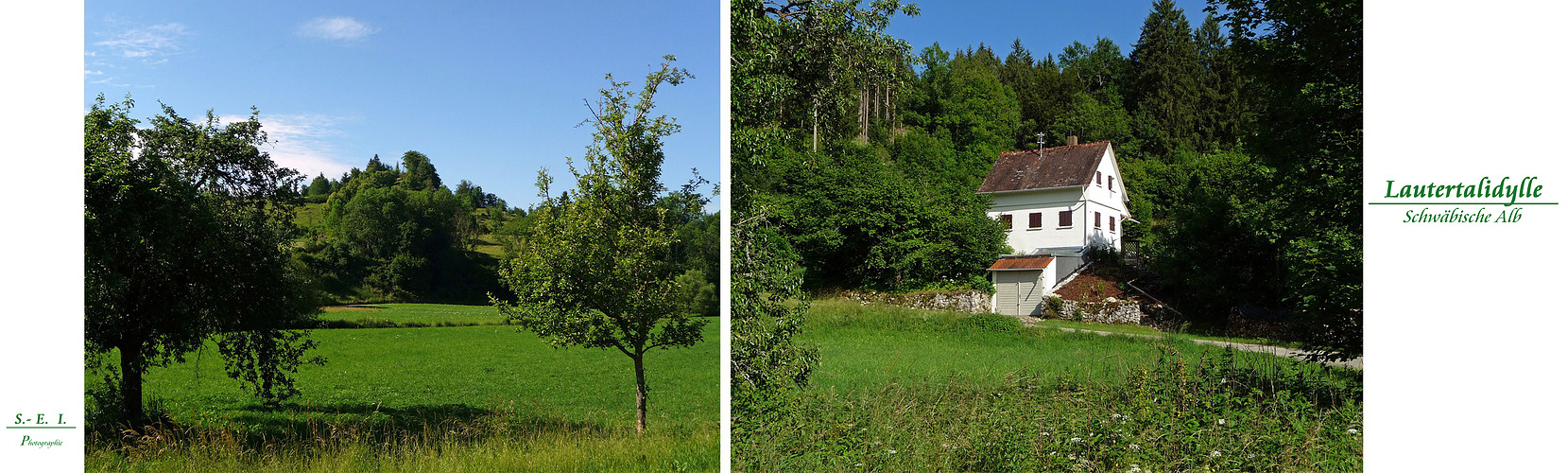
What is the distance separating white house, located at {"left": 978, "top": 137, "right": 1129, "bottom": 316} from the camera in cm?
613

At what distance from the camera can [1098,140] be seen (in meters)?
6.43

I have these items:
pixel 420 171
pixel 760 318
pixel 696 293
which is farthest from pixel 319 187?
pixel 760 318

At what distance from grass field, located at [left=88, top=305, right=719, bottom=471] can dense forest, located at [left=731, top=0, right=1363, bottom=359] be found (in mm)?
1586

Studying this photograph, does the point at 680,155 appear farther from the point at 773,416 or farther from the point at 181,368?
the point at 181,368

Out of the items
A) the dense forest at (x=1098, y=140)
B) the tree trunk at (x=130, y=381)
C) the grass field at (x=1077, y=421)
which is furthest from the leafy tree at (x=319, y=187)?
the grass field at (x=1077, y=421)

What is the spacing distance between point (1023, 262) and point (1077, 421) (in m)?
3.87

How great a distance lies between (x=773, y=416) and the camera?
3.25 meters

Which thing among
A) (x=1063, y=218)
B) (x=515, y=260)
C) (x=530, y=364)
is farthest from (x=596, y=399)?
(x=1063, y=218)

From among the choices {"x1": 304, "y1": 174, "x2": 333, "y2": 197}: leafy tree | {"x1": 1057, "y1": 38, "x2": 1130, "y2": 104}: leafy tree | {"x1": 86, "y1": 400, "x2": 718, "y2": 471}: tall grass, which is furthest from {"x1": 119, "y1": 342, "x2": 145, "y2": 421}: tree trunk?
{"x1": 1057, "y1": 38, "x2": 1130, "y2": 104}: leafy tree

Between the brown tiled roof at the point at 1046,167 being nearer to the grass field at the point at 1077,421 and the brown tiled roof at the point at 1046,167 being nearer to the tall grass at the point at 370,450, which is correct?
the grass field at the point at 1077,421
